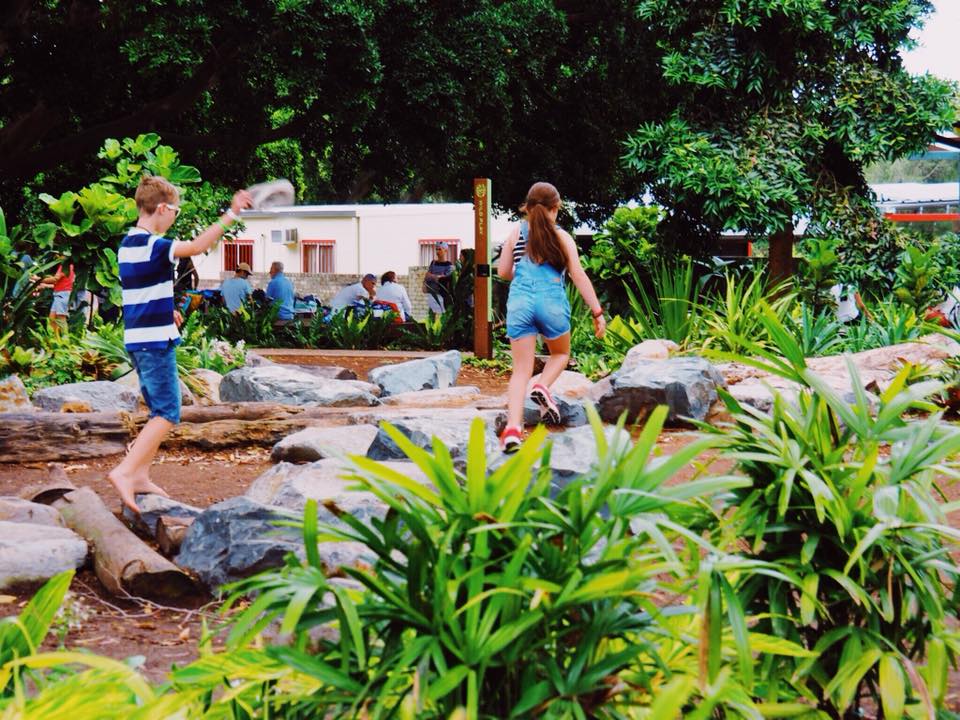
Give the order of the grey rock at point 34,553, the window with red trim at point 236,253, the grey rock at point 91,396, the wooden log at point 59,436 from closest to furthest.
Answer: the grey rock at point 34,553
the wooden log at point 59,436
the grey rock at point 91,396
the window with red trim at point 236,253

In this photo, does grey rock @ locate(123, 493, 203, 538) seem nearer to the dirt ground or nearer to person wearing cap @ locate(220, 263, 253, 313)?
the dirt ground

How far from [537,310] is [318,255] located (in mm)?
32525

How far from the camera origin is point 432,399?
30.9 ft

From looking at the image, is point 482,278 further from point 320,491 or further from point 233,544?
point 233,544

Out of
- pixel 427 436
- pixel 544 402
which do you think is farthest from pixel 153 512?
pixel 544 402

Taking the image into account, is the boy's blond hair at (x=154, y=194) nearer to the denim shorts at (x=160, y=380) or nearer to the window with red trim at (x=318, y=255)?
the denim shorts at (x=160, y=380)

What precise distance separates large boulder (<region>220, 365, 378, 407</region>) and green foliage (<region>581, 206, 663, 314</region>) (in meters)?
5.78

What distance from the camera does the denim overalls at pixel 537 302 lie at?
272 inches

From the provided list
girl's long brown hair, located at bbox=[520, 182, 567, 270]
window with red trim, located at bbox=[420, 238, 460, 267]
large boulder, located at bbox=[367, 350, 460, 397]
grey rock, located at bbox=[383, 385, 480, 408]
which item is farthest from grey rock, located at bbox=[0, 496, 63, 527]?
window with red trim, located at bbox=[420, 238, 460, 267]

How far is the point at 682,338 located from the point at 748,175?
2.78 m

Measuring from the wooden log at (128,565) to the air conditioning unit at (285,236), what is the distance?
34209mm

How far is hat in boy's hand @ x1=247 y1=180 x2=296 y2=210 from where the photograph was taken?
17.5 ft

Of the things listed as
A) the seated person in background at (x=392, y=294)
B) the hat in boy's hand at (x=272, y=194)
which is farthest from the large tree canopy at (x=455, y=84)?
the hat in boy's hand at (x=272, y=194)

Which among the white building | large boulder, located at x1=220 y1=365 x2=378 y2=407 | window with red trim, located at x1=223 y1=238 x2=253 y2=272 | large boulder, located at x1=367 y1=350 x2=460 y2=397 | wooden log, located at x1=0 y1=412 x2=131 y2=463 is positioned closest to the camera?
wooden log, located at x1=0 y1=412 x2=131 y2=463
